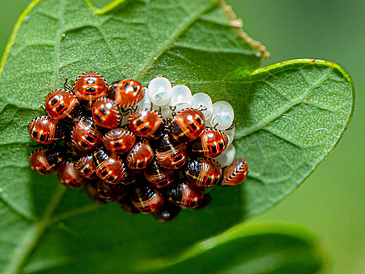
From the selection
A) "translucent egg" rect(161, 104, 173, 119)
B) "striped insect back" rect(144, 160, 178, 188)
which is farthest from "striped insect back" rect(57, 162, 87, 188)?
"translucent egg" rect(161, 104, 173, 119)

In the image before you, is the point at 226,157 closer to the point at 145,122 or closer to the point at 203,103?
the point at 203,103

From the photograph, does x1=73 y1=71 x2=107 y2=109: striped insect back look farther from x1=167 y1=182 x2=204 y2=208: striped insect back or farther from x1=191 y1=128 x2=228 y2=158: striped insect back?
x1=167 y1=182 x2=204 y2=208: striped insect back

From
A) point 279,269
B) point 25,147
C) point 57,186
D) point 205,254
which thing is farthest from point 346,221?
point 25,147

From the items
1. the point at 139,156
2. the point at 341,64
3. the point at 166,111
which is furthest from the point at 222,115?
the point at 341,64

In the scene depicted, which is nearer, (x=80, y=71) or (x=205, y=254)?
(x=80, y=71)

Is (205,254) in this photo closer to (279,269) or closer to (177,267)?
(177,267)

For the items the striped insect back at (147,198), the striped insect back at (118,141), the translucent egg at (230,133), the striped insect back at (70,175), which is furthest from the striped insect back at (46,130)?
the translucent egg at (230,133)

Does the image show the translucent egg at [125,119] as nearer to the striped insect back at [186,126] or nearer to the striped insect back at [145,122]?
the striped insect back at [145,122]

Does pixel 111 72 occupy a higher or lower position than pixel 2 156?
higher
